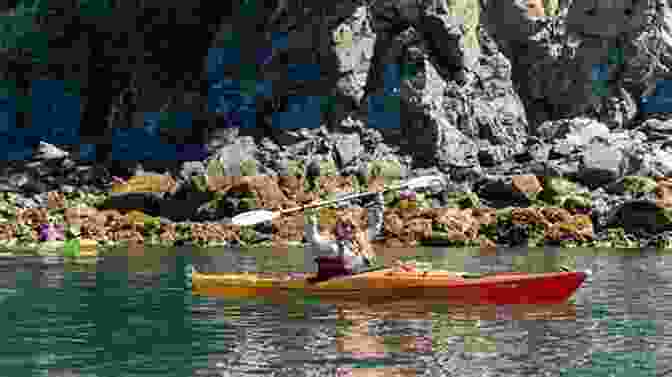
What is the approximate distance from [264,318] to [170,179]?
185ft

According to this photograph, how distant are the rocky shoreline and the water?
23.2 meters

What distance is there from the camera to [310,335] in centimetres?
1861

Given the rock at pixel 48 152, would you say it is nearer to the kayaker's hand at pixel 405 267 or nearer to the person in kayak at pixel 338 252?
the person in kayak at pixel 338 252

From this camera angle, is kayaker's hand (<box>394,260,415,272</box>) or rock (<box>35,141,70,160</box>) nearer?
kayaker's hand (<box>394,260,415,272</box>)

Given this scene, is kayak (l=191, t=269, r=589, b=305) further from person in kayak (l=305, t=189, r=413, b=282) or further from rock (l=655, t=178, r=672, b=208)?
rock (l=655, t=178, r=672, b=208)

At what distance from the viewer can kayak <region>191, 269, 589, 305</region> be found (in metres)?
23.1

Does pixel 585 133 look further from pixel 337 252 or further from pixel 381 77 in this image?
pixel 337 252

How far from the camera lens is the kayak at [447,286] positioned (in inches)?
909

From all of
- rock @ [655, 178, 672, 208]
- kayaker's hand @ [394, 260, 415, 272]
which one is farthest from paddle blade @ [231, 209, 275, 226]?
rock @ [655, 178, 672, 208]

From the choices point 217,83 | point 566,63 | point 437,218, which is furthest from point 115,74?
point 437,218

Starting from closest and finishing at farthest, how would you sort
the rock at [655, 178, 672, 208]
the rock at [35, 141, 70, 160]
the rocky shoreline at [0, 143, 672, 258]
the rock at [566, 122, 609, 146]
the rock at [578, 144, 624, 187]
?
the rocky shoreline at [0, 143, 672, 258], the rock at [655, 178, 672, 208], the rock at [578, 144, 624, 187], the rock at [566, 122, 609, 146], the rock at [35, 141, 70, 160]

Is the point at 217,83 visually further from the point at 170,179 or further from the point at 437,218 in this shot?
the point at 437,218

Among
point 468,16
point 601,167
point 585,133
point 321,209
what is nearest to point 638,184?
point 601,167

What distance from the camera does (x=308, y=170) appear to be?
72562 mm
